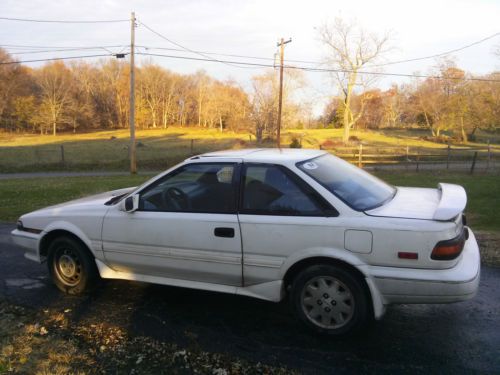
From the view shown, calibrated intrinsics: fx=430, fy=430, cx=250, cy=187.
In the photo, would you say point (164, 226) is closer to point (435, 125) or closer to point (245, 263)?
point (245, 263)

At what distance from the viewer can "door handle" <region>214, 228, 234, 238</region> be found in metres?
3.71

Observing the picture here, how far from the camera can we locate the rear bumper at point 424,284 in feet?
10.4

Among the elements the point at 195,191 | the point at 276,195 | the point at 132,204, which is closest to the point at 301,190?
the point at 276,195

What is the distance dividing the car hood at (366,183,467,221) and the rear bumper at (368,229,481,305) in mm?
412

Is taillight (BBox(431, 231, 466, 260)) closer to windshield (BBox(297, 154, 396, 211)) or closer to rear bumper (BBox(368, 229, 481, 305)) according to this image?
rear bumper (BBox(368, 229, 481, 305))

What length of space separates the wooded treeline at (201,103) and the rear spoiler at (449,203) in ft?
134

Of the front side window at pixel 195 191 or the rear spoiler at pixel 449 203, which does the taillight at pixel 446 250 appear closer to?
the rear spoiler at pixel 449 203

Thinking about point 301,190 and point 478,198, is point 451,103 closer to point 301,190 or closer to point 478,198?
point 478,198

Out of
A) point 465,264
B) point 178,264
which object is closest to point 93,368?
point 178,264

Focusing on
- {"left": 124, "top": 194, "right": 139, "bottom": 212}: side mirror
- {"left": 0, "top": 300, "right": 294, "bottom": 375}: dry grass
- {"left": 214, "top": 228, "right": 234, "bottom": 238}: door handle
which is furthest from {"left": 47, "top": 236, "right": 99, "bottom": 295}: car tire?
{"left": 214, "top": 228, "right": 234, "bottom": 238}: door handle

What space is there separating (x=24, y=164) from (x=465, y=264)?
2817 cm

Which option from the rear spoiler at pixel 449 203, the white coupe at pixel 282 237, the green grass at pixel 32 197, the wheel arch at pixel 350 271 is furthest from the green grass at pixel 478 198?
the green grass at pixel 32 197

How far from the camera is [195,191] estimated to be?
4.05 meters

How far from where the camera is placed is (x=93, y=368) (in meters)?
3.07
